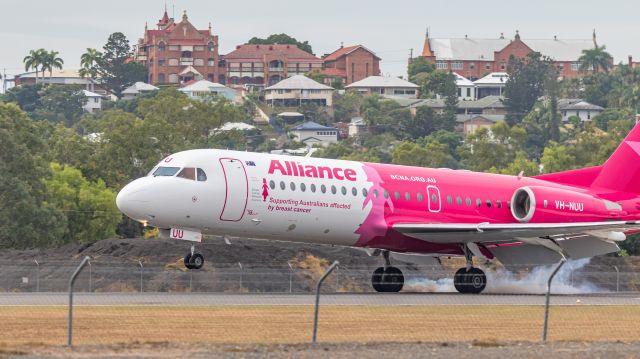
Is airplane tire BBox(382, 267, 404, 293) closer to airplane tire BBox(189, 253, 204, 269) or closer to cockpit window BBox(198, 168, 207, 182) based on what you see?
airplane tire BBox(189, 253, 204, 269)

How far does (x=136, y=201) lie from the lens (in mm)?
42281

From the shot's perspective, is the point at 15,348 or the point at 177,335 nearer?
the point at 15,348

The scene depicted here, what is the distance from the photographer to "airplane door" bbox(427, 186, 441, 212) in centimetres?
4769

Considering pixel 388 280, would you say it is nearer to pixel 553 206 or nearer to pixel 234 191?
pixel 553 206

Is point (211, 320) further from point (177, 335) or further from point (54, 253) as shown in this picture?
point (54, 253)

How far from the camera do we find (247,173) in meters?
43.8

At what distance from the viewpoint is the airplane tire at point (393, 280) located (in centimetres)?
4722

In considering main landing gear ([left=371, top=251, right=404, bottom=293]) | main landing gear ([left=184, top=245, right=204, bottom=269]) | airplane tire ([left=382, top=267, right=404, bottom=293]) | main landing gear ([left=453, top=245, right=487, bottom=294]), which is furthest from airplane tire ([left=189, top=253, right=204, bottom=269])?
→ main landing gear ([left=453, top=245, right=487, bottom=294])

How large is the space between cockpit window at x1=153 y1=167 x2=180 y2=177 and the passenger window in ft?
0.66

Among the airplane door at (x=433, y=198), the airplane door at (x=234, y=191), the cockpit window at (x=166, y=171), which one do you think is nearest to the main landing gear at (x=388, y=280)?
the airplane door at (x=433, y=198)

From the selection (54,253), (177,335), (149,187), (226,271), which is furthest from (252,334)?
(54,253)

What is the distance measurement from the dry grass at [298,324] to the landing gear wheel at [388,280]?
7791 mm

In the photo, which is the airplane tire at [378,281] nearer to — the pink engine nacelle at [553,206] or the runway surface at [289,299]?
the runway surface at [289,299]

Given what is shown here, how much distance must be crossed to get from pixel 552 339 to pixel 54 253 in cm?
2762
